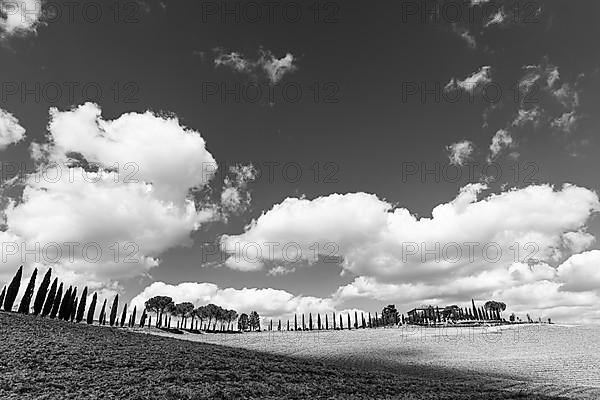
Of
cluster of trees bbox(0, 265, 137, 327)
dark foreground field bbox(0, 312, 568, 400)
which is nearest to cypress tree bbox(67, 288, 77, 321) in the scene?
cluster of trees bbox(0, 265, 137, 327)

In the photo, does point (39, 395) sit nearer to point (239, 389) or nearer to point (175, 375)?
point (175, 375)

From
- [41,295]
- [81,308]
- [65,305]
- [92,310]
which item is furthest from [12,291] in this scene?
[92,310]

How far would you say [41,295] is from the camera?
86062mm

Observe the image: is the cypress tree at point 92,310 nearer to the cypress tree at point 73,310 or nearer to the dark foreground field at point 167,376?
the cypress tree at point 73,310

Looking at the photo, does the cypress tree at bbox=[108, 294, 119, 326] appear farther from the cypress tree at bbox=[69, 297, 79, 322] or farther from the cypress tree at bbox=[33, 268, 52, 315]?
the cypress tree at bbox=[33, 268, 52, 315]

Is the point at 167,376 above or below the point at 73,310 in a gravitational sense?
below

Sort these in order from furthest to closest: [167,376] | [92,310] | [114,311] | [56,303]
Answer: [114,311], [92,310], [56,303], [167,376]

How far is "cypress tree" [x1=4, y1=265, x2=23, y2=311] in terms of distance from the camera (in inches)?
3275

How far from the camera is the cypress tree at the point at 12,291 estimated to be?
83.2 metres

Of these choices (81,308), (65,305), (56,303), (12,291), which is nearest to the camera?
(12,291)

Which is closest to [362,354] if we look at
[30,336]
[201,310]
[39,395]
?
[30,336]

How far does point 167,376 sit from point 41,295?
7058cm

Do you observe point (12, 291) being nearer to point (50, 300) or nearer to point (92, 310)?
point (50, 300)

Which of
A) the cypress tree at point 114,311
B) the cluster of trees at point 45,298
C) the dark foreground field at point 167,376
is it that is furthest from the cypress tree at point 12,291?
the dark foreground field at point 167,376
